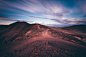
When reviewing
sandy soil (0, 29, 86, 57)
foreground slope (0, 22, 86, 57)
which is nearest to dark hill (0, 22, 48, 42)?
foreground slope (0, 22, 86, 57)

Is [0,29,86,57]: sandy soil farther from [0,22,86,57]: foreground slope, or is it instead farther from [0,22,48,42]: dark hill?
[0,22,48,42]: dark hill

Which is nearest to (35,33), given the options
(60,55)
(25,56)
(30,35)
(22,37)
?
(30,35)

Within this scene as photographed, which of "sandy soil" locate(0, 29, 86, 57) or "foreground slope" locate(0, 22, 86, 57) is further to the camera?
"foreground slope" locate(0, 22, 86, 57)

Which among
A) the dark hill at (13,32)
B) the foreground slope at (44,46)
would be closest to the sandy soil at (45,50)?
the foreground slope at (44,46)

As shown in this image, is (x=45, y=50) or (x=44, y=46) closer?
(x=45, y=50)

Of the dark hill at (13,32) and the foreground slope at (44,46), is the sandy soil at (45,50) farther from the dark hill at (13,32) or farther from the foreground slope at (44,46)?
the dark hill at (13,32)

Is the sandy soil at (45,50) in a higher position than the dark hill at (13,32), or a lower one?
lower

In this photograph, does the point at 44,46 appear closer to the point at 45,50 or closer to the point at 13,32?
the point at 45,50

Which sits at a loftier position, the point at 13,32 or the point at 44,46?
the point at 13,32

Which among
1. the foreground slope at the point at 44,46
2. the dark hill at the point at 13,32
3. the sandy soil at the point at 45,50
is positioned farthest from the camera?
the dark hill at the point at 13,32

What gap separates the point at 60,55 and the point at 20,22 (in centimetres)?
1702

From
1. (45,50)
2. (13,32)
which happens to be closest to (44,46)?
(45,50)

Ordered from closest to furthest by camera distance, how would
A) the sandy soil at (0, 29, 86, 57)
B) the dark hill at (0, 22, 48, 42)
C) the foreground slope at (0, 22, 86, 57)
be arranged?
the sandy soil at (0, 29, 86, 57), the foreground slope at (0, 22, 86, 57), the dark hill at (0, 22, 48, 42)

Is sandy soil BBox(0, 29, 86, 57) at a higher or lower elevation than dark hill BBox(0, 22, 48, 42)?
lower
